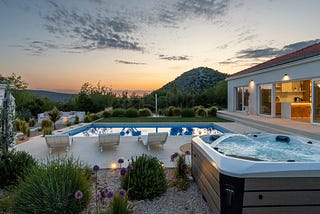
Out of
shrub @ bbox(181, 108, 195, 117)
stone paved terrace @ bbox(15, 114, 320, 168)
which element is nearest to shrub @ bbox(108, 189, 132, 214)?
stone paved terrace @ bbox(15, 114, 320, 168)

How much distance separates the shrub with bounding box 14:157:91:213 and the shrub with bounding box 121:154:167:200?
36.3 inches

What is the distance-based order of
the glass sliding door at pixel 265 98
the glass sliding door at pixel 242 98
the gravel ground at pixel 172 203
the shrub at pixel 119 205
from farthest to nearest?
the glass sliding door at pixel 242 98
the glass sliding door at pixel 265 98
the gravel ground at pixel 172 203
the shrub at pixel 119 205

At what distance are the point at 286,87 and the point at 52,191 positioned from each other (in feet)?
52.7

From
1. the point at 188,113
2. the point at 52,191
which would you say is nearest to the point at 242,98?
the point at 188,113

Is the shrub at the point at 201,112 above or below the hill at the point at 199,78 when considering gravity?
below

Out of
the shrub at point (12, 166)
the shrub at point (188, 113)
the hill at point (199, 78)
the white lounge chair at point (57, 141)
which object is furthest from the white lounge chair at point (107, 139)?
the hill at point (199, 78)

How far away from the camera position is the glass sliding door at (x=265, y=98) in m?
15.4

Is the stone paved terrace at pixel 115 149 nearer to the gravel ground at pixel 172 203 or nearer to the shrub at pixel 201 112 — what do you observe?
the gravel ground at pixel 172 203

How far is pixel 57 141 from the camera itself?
8.23m

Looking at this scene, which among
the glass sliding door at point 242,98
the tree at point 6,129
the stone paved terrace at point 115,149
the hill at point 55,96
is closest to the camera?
the tree at point 6,129

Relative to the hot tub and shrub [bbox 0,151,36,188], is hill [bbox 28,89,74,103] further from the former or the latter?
the hot tub

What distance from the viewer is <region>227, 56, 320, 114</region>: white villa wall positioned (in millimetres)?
10664

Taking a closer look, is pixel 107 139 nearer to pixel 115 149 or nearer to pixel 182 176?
pixel 115 149

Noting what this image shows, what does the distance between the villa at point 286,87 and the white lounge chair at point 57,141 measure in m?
11.0
